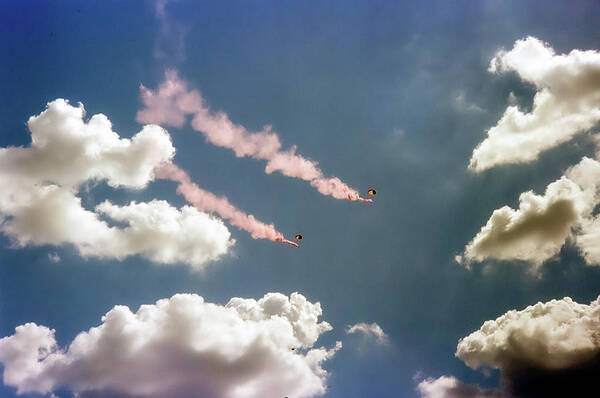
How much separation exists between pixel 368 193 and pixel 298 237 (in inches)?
879

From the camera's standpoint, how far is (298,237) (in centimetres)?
10656

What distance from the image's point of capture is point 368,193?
339 ft

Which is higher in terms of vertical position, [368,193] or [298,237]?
[368,193]
